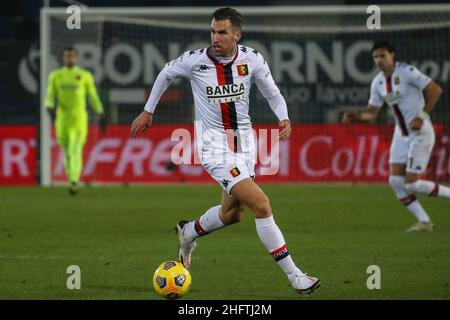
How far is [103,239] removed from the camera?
12258 mm

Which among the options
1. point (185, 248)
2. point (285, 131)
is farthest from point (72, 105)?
point (285, 131)

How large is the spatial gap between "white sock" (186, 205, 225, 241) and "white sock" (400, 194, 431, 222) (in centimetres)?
477

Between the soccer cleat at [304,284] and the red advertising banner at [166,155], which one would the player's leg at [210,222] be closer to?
the soccer cleat at [304,284]

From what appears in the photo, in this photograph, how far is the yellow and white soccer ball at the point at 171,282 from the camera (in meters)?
7.75

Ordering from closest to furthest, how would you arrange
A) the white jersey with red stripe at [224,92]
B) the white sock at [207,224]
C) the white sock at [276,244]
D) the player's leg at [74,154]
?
the white sock at [276,244] → the white jersey with red stripe at [224,92] → the white sock at [207,224] → the player's leg at [74,154]

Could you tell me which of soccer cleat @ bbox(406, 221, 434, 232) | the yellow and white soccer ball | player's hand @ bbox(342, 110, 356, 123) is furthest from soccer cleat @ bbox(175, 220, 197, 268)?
soccer cleat @ bbox(406, 221, 434, 232)

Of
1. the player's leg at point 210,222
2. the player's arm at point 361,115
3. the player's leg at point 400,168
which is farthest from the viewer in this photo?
the player's leg at point 400,168

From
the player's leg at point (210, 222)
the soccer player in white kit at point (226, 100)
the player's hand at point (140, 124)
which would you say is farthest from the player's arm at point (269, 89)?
the player's hand at point (140, 124)

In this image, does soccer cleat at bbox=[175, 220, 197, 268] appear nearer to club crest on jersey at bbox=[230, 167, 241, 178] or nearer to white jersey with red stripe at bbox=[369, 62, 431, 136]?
club crest on jersey at bbox=[230, 167, 241, 178]

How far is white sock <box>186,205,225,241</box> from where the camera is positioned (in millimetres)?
8984

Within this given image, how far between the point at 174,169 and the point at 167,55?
2.72m

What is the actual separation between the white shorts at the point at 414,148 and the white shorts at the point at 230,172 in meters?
5.21

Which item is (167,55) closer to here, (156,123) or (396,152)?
(156,123)
